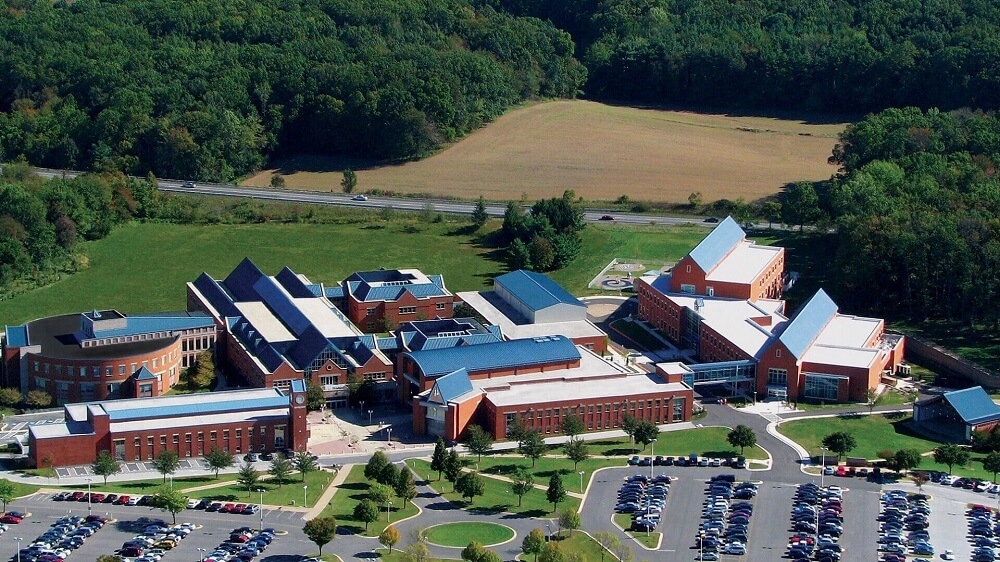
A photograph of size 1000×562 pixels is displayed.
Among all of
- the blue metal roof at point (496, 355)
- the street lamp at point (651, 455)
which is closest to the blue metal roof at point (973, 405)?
the street lamp at point (651, 455)

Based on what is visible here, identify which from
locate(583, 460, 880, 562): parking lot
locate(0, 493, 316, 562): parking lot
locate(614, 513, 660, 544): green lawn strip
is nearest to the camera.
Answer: locate(0, 493, 316, 562): parking lot

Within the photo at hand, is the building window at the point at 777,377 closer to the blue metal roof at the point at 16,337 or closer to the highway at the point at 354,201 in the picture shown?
the highway at the point at 354,201

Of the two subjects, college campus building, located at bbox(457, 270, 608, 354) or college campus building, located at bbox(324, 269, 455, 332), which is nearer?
college campus building, located at bbox(457, 270, 608, 354)

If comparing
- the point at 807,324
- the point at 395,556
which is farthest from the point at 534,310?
the point at 395,556

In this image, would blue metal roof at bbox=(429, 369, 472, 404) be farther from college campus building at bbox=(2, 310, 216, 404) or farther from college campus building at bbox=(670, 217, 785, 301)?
college campus building at bbox=(670, 217, 785, 301)

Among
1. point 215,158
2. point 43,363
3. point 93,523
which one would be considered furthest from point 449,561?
point 215,158

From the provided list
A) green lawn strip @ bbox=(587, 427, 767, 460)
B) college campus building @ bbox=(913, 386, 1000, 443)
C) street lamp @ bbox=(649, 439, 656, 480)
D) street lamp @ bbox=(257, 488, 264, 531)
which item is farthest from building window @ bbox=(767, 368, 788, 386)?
street lamp @ bbox=(257, 488, 264, 531)

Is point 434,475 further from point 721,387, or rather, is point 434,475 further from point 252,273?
point 252,273
